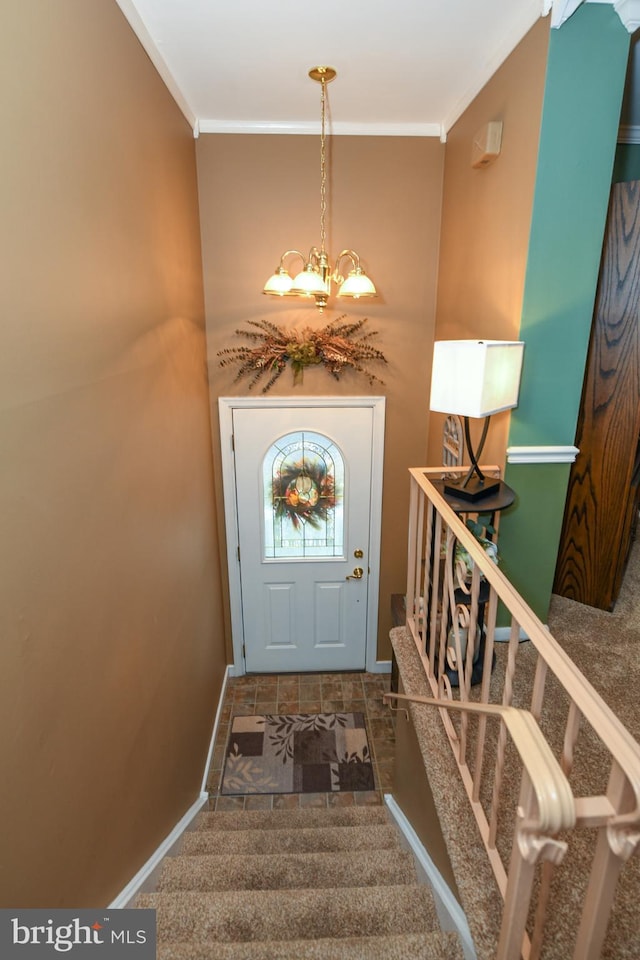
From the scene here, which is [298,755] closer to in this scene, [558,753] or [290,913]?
[290,913]

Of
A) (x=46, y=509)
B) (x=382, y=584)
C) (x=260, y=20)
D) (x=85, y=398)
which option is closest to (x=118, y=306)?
(x=85, y=398)

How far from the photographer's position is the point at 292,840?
2289 millimetres

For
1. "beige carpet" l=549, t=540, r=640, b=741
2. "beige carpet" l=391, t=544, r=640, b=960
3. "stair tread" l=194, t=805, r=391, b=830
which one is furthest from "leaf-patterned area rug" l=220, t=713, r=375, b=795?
"beige carpet" l=549, t=540, r=640, b=741

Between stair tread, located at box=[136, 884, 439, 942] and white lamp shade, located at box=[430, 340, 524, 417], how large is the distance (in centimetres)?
169

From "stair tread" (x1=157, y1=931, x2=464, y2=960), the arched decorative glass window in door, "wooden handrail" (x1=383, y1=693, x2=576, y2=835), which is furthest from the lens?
the arched decorative glass window in door

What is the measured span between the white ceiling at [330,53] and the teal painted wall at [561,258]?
0.47 ft

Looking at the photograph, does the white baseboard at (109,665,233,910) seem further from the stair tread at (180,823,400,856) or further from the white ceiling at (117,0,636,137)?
the white ceiling at (117,0,636,137)

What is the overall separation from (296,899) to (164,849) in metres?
0.78

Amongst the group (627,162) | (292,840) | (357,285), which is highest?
(627,162)

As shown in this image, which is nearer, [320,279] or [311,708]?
[320,279]

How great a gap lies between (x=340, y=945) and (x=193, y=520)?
1.96m

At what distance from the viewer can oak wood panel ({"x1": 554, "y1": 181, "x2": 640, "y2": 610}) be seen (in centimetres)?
201

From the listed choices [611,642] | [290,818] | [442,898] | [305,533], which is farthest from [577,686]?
[305,533]

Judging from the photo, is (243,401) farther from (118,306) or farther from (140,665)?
(140,665)
